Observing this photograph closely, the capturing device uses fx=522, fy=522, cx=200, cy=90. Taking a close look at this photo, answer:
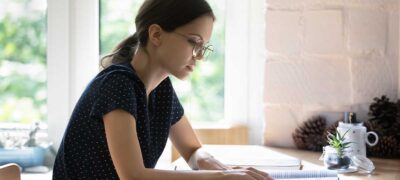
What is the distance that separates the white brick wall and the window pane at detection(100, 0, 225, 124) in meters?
0.28

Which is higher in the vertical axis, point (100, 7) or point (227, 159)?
point (100, 7)

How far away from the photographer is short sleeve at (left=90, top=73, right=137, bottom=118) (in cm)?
91

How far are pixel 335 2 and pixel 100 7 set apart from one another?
84cm

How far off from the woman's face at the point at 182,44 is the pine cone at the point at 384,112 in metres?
0.72

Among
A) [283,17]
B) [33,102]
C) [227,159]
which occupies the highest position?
[283,17]

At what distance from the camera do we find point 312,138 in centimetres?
160

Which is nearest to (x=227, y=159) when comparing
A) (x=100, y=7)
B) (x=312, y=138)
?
(x=312, y=138)

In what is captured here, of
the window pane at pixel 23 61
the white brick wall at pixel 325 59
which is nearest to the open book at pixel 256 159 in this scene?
the white brick wall at pixel 325 59

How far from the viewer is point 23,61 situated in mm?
1905

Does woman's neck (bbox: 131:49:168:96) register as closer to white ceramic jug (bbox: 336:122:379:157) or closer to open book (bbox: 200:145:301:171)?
open book (bbox: 200:145:301:171)

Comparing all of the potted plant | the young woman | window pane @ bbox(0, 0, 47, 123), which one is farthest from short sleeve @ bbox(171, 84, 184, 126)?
window pane @ bbox(0, 0, 47, 123)

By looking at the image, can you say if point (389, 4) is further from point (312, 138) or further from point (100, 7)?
point (100, 7)

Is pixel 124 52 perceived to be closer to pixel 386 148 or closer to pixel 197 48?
pixel 197 48

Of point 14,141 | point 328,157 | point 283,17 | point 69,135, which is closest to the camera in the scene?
point 69,135
